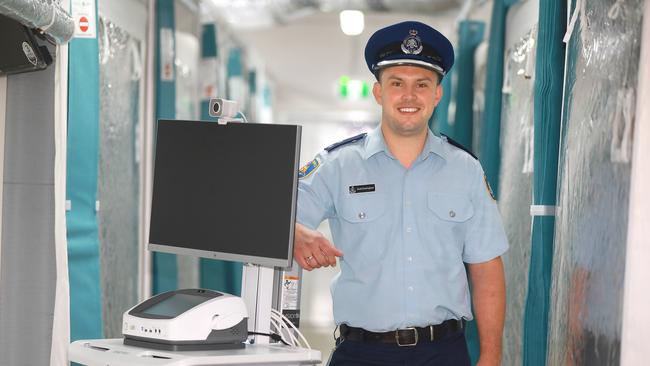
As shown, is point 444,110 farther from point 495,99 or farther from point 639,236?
point 639,236

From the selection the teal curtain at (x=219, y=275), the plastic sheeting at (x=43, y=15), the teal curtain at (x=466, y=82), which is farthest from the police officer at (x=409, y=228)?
the teal curtain at (x=219, y=275)

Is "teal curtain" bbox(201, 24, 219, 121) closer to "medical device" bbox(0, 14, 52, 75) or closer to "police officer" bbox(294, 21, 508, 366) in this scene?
"medical device" bbox(0, 14, 52, 75)

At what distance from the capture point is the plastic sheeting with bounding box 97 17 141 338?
3.95m

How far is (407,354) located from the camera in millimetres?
2457

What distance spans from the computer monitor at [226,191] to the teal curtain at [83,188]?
0.94 meters

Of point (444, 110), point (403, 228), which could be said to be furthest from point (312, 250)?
point (444, 110)

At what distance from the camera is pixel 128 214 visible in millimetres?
4426

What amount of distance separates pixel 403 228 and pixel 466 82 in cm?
273

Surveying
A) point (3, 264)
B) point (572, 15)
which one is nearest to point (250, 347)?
point (3, 264)

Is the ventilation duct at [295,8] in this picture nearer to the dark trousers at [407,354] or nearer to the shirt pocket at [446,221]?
the shirt pocket at [446,221]

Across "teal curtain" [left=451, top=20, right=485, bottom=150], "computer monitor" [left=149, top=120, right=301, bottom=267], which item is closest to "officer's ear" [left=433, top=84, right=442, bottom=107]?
"computer monitor" [left=149, top=120, right=301, bottom=267]

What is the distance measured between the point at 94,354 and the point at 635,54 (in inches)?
59.1

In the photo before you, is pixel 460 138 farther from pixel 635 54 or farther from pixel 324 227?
pixel 324 227

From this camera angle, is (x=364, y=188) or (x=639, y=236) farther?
(x=364, y=188)
